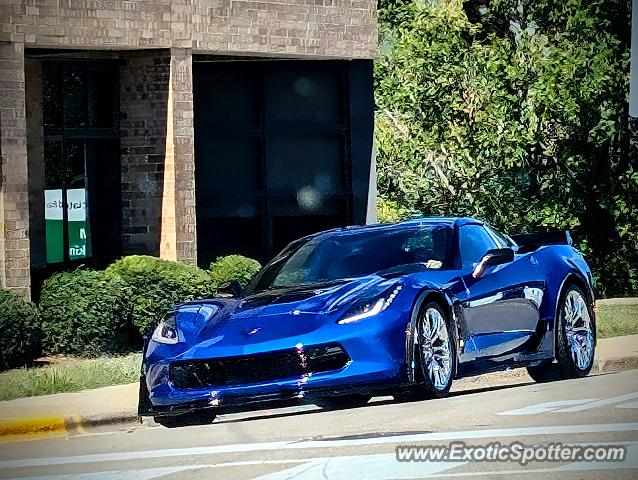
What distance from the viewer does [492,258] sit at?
1256 cm

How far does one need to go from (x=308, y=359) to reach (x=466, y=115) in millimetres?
16115

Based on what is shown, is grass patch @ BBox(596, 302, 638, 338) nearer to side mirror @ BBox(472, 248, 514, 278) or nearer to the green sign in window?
side mirror @ BBox(472, 248, 514, 278)

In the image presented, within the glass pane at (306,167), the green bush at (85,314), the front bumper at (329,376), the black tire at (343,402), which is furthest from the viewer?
the glass pane at (306,167)

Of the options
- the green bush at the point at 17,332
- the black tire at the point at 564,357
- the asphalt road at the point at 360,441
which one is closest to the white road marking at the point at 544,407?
the asphalt road at the point at 360,441

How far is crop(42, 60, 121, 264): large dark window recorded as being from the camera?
67.7ft

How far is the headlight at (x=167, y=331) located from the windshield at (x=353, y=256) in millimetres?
1072

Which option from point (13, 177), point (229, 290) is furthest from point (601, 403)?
point (13, 177)

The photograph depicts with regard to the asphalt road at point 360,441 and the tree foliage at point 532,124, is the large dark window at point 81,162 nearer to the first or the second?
the tree foliage at point 532,124

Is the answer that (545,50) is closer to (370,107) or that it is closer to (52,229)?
(370,107)

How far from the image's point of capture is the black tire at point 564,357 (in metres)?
13.6

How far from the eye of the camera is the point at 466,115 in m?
26.8

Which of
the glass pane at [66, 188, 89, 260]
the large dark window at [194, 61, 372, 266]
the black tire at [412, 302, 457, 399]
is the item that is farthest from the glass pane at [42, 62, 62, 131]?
the black tire at [412, 302, 457, 399]

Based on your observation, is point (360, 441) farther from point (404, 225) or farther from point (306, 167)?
point (306, 167)

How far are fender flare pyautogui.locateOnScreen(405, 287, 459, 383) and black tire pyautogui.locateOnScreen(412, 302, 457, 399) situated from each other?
0.04 meters
